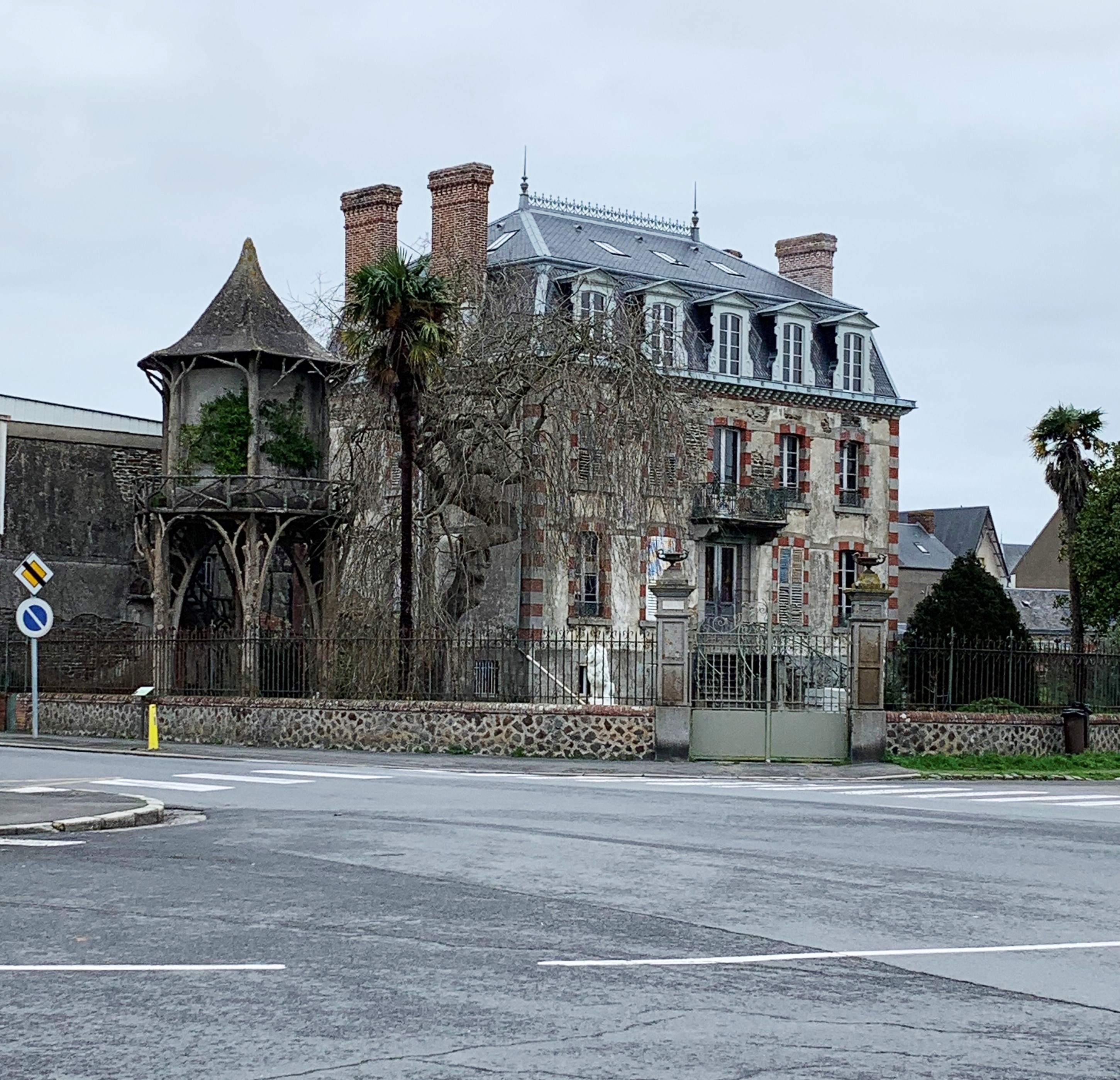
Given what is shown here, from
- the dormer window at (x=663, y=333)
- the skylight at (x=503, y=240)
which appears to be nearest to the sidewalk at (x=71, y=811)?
the dormer window at (x=663, y=333)

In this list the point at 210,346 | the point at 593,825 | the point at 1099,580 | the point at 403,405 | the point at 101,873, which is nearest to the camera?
the point at 101,873

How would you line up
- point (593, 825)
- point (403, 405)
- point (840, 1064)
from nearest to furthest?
point (840, 1064) → point (593, 825) → point (403, 405)

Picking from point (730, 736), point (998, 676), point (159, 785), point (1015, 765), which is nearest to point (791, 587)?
point (998, 676)

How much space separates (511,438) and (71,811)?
21007mm

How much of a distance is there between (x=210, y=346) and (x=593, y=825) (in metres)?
25.2

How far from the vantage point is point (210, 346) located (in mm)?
38906

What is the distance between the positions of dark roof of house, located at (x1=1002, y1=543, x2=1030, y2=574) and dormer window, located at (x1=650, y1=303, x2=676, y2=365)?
6664cm

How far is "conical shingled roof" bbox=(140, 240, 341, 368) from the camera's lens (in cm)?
3869

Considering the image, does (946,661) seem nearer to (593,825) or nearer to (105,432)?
(593,825)

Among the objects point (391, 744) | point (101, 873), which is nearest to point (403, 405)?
point (391, 744)

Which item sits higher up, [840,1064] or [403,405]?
[403,405]

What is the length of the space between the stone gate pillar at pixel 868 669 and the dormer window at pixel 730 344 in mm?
20631

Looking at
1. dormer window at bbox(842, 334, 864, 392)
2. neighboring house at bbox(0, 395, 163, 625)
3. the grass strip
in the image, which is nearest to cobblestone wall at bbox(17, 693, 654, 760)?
the grass strip

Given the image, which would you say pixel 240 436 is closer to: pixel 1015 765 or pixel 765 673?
pixel 765 673
